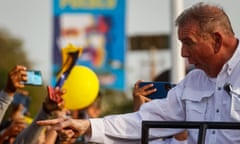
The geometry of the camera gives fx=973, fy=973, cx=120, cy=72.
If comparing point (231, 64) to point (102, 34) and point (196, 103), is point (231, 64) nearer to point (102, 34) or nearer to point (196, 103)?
point (196, 103)

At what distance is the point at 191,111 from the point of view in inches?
213

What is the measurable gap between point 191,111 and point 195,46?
0.40m

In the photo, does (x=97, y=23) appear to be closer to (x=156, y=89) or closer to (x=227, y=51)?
(x=156, y=89)

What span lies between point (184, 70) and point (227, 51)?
162 inches

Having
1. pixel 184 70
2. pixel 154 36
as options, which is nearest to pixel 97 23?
pixel 184 70

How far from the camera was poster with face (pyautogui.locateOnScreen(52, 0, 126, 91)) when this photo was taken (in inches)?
560

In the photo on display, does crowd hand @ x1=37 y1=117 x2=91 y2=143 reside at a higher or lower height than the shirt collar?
lower

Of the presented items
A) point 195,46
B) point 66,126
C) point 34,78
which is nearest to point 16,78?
point 34,78

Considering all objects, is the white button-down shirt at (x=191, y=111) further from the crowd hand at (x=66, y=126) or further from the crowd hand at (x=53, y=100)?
the crowd hand at (x=53, y=100)

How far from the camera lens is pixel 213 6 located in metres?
5.35

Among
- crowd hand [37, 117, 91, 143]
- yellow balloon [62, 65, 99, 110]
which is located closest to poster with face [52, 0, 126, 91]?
yellow balloon [62, 65, 99, 110]

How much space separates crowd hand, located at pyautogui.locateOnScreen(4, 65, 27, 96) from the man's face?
1885 millimetres

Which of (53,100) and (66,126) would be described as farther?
(53,100)

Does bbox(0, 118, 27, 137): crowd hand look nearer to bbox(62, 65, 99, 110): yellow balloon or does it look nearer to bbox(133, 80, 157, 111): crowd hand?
bbox(62, 65, 99, 110): yellow balloon
